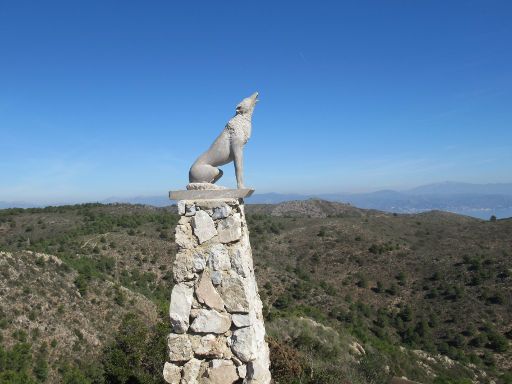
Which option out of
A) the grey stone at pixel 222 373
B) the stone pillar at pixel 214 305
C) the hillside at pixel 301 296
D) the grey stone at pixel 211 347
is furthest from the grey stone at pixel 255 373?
the hillside at pixel 301 296

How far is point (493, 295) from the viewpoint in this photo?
33.9 metres

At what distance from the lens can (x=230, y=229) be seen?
6.01 metres

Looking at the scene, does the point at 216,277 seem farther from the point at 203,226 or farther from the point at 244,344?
the point at 244,344

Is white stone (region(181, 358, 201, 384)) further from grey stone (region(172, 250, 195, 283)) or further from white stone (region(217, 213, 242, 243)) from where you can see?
white stone (region(217, 213, 242, 243))

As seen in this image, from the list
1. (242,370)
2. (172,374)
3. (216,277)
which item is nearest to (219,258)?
(216,277)

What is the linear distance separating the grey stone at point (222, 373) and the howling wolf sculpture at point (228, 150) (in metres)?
2.53

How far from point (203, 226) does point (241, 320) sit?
1.40m

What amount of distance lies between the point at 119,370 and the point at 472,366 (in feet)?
72.3

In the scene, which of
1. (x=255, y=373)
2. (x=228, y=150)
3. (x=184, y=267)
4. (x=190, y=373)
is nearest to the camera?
(x=255, y=373)

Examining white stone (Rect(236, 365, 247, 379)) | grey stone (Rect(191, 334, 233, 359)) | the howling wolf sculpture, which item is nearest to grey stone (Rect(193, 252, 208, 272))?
grey stone (Rect(191, 334, 233, 359))

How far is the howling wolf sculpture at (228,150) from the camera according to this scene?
6.52 metres

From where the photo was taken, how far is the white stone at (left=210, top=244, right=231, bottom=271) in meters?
5.91

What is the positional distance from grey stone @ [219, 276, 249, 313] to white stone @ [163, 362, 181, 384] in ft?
3.53

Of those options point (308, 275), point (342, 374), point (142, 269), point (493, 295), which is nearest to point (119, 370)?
point (342, 374)
